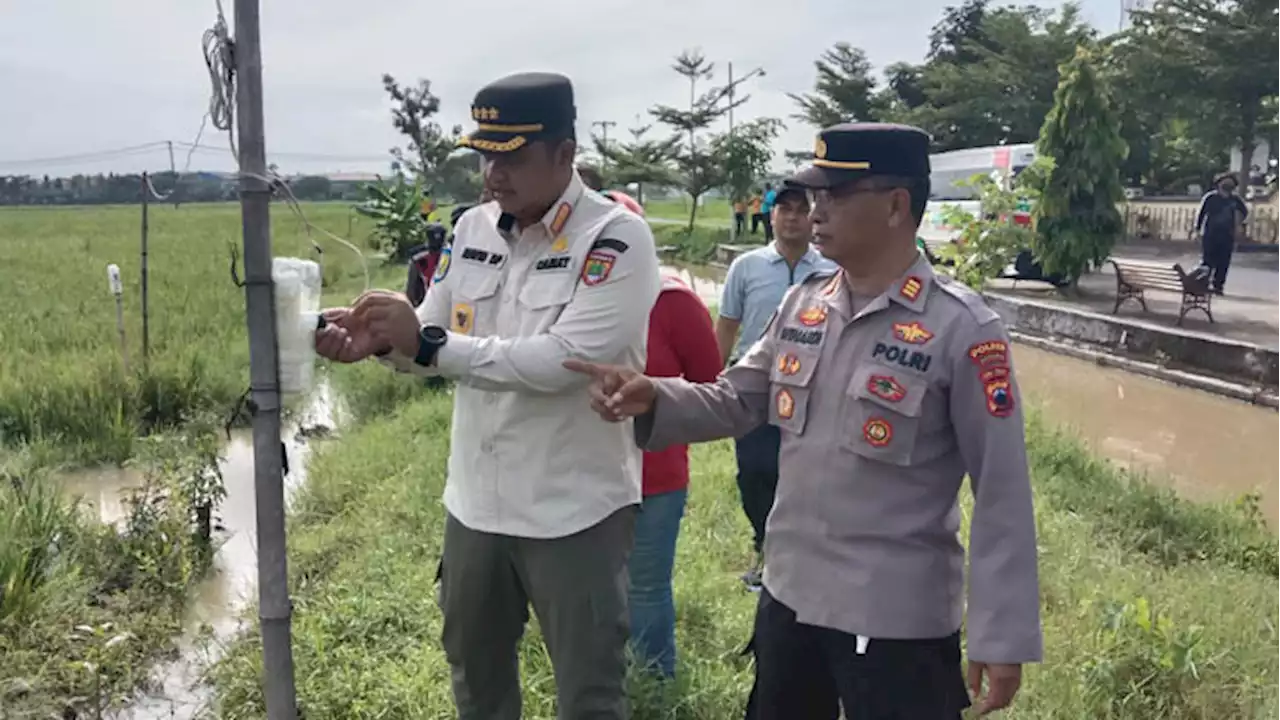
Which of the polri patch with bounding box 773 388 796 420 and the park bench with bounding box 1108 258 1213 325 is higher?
the polri patch with bounding box 773 388 796 420

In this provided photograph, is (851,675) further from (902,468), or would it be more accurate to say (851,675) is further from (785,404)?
(785,404)

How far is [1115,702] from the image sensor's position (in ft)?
9.59

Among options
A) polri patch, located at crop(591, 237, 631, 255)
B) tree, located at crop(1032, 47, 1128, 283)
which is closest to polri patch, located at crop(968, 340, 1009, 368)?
polri patch, located at crop(591, 237, 631, 255)

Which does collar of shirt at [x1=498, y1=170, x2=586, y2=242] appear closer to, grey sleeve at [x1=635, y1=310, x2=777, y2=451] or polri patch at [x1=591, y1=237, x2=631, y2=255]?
polri patch at [x1=591, y1=237, x2=631, y2=255]

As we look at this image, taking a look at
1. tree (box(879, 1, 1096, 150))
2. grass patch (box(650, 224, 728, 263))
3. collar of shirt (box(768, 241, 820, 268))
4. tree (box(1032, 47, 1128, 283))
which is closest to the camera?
collar of shirt (box(768, 241, 820, 268))

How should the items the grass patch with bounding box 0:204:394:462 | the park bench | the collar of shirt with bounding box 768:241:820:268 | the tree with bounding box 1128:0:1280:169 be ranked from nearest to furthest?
the collar of shirt with bounding box 768:241:820:268, the grass patch with bounding box 0:204:394:462, the park bench, the tree with bounding box 1128:0:1280:169

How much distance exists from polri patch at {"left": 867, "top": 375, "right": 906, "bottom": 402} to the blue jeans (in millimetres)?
1182

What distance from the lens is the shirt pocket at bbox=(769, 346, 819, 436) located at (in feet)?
6.23

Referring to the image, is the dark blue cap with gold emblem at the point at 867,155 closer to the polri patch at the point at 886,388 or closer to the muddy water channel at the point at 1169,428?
the polri patch at the point at 886,388

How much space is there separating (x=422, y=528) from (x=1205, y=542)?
3582mm

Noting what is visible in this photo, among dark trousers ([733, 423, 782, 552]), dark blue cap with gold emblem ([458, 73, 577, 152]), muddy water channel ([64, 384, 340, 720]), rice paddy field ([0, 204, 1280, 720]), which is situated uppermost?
dark blue cap with gold emblem ([458, 73, 577, 152])

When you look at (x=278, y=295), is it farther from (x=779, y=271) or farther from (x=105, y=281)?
(x=105, y=281)

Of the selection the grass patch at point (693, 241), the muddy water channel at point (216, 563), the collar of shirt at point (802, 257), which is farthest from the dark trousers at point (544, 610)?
the grass patch at point (693, 241)

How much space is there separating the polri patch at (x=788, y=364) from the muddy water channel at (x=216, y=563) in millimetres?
2436
